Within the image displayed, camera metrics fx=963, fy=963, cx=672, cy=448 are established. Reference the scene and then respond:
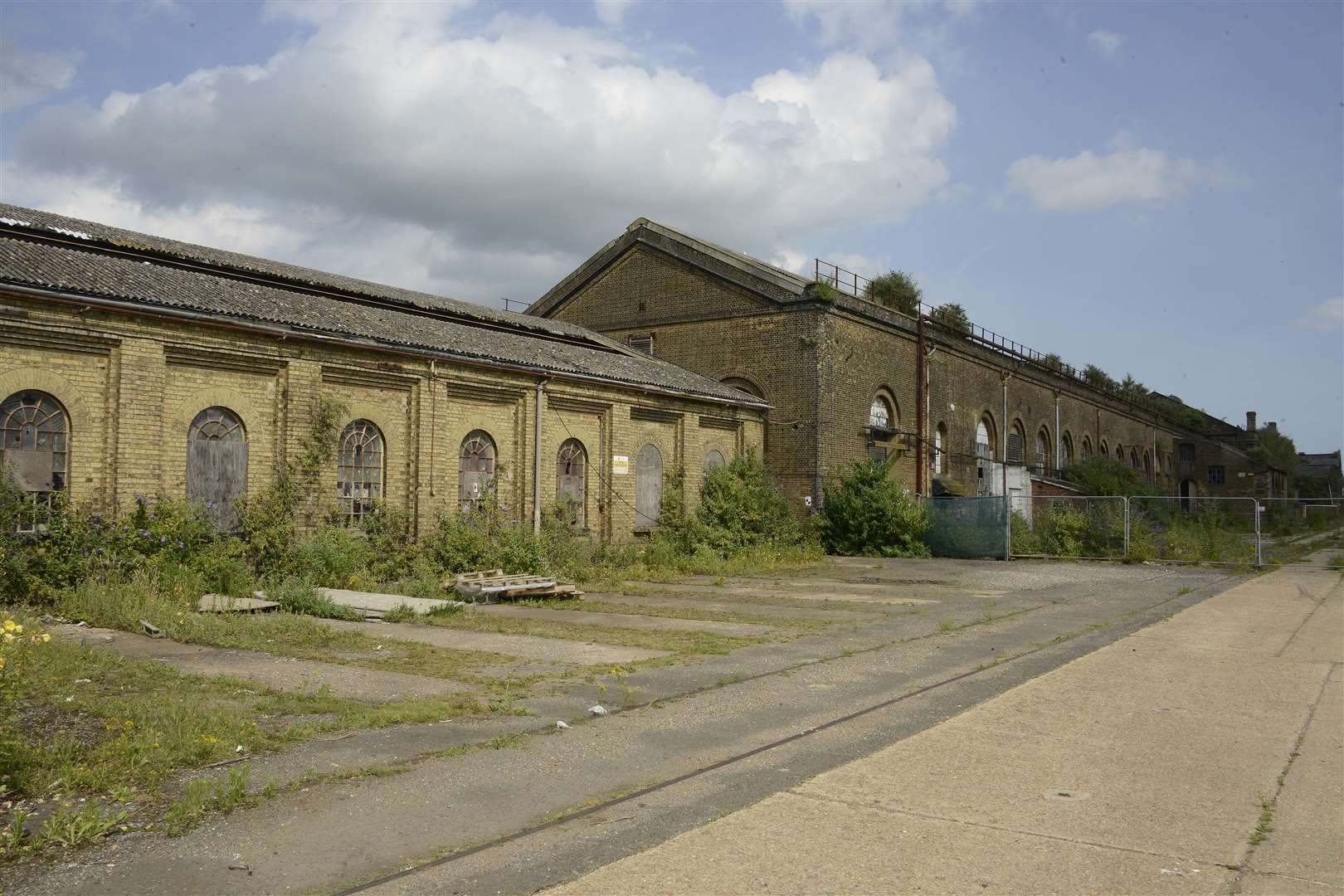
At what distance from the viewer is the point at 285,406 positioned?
1605 centimetres

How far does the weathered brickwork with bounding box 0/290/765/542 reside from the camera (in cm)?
1350

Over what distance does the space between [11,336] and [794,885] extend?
13.3m

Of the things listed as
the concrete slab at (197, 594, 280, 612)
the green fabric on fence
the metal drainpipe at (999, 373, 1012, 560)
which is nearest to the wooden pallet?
the concrete slab at (197, 594, 280, 612)

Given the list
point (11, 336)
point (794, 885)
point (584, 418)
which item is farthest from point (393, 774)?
point (584, 418)

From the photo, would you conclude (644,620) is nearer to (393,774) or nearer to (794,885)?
(393,774)

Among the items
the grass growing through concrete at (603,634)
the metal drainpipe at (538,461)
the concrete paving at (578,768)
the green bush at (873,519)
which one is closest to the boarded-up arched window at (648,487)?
the metal drainpipe at (538,461)

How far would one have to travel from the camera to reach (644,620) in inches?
518

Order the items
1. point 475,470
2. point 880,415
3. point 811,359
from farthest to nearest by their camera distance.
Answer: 1. point 880,415
2. point 811,359
3. point 475,470

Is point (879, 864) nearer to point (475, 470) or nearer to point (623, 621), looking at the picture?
point (623, 621)

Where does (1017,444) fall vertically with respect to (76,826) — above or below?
above

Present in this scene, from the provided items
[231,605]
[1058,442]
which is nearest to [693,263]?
[231,605]

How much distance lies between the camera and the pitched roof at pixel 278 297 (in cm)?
1439

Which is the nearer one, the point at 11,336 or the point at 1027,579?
the point at 11,336

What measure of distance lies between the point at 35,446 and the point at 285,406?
3.73 meters
